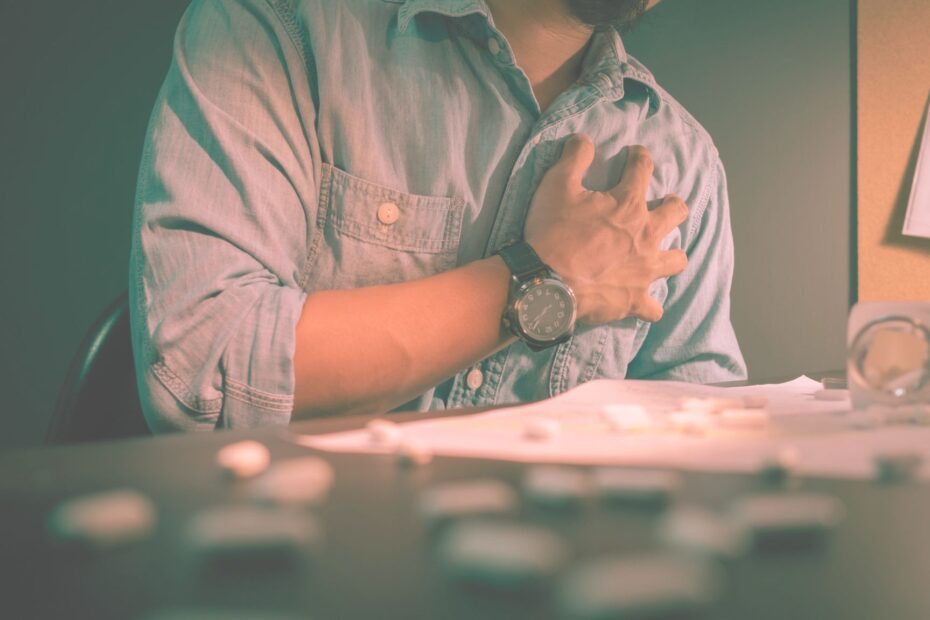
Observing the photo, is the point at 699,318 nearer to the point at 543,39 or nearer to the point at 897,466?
the point at 543,39

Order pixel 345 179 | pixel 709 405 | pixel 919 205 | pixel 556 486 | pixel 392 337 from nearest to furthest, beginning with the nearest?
pixel 556 486, pixel 709 405, pixel 392 337, pixel 345 179, pixel 919 205

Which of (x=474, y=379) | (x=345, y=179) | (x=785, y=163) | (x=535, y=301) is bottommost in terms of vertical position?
(x=474, y=379)

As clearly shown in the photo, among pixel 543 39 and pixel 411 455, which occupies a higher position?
pixel 543 39

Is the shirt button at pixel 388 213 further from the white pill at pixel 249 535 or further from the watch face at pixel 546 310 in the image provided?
the white pill at pixel 249 535

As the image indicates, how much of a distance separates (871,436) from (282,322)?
469 millimetres

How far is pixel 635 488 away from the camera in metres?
0.31

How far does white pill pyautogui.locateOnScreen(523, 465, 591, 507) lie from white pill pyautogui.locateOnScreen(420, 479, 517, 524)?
0.4 inches

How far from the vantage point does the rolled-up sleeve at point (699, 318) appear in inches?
41.7

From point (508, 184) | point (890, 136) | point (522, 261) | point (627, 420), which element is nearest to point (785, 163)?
point (890, 136)

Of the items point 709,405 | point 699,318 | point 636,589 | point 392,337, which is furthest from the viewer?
point 699,318

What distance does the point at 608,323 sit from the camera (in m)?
0.94

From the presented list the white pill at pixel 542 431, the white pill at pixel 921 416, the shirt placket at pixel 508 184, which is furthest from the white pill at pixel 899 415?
the shirt placket at pixel 508 184

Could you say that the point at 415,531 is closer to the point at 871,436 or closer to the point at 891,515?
the point at 891,515

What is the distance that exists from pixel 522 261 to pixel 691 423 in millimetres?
340
